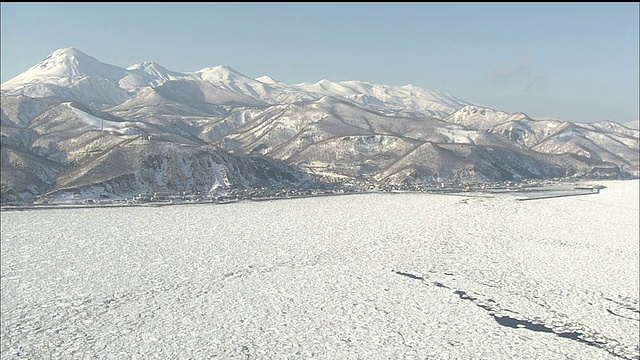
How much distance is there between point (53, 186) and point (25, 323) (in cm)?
6274

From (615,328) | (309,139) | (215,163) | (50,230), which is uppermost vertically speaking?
(309,139)

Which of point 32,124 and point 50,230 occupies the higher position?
point 32,124

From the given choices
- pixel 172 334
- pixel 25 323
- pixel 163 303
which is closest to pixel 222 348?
pixel 172 334

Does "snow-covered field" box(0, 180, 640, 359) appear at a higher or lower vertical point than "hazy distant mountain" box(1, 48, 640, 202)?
lower

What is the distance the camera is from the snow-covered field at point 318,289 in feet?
73.2

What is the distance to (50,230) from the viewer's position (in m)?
47.1

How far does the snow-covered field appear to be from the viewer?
22312 mm

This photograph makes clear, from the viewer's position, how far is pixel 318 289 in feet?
98.1

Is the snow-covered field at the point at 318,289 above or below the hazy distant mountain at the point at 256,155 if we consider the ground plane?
below

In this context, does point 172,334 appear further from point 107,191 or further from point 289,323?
point 107,191

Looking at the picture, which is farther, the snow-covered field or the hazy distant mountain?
the hazy distant mountain

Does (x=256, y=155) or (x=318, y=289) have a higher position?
(x=256, y=155)

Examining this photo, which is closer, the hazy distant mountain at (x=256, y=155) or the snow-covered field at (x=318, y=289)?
the snow-covered field at (x=318, y=289)

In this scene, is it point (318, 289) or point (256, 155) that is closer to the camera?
point (318, 289)
